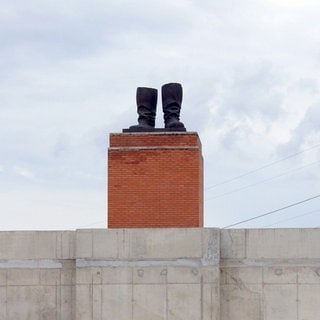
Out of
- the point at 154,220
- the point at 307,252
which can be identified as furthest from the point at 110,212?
the point at 307,252

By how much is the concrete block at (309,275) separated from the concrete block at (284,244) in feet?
0.65

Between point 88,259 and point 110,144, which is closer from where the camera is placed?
point 88,259

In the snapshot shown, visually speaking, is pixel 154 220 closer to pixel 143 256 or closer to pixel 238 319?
pixel 143 256

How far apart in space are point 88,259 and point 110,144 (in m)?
2.41

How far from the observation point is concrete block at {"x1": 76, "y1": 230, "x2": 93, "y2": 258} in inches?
688

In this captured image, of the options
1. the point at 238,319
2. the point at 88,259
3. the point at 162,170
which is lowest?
the point at 238,319

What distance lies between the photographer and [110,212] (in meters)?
18.4

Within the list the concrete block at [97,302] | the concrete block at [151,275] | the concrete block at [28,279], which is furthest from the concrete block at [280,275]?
the concrete block at [28,279]

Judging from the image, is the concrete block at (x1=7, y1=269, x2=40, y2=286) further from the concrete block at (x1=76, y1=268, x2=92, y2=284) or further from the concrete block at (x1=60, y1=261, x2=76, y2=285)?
the concrete block at (x1=76, y1=268, x2=92, y2=284)

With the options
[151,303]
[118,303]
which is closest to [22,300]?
[118,303]

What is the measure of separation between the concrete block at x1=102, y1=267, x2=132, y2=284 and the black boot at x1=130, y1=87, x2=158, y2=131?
10.2 ft

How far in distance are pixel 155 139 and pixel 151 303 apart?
3.21m

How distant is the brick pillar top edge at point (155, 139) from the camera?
18.5 metres

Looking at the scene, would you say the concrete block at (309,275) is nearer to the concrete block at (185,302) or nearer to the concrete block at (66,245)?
the concrete block at (185,302)
